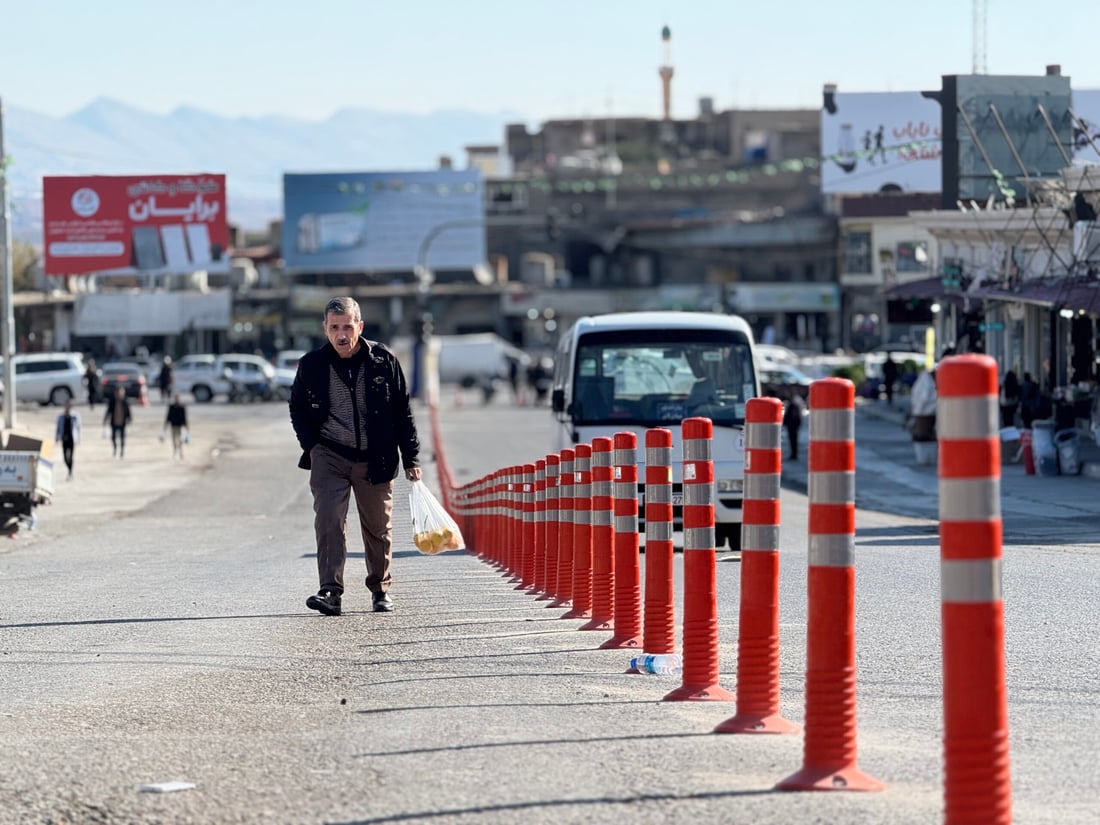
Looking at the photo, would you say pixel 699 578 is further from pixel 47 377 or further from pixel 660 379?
pixel 47 377

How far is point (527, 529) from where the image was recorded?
15.7 metres

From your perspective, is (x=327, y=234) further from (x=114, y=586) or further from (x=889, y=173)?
(x=114, y=586)

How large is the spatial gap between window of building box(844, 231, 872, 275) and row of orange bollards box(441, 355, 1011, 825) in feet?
266

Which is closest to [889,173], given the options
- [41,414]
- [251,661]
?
[41,414]

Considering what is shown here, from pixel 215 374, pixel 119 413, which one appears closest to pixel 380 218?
pixel 215 374

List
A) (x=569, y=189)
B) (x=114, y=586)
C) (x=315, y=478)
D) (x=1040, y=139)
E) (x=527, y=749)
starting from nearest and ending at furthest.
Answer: (x=527, y=749) < (x=315, y=478) < (x=114, y=586) < (x=1040, y=139) < (x=569, y=189)

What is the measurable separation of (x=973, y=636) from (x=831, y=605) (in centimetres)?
105

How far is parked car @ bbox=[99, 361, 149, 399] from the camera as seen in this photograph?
69.8m

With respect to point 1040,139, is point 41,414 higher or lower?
lower

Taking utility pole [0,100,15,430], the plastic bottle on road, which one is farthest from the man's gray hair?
utility pole [0,100,15,430]

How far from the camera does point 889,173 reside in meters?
67.8

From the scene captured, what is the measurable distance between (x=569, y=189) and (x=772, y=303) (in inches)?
629

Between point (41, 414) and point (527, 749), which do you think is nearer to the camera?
point (527, 749)

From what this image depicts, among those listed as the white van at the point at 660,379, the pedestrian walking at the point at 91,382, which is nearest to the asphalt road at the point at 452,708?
the white van at the point at 660,379
